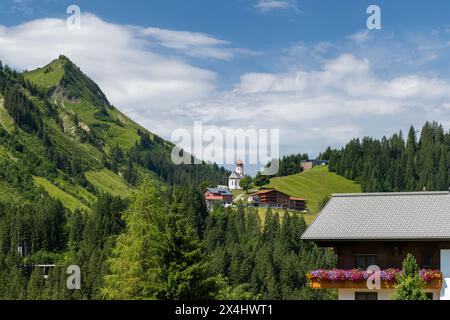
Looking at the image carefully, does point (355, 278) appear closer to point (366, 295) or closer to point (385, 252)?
point (366, 295)

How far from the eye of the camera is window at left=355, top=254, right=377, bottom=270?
36.6m

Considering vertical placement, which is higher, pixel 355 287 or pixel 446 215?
pixel 446 215

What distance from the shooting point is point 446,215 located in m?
35.9

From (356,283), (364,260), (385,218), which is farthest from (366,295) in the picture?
(385,218)

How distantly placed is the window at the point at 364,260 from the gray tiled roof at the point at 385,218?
58.0 inches

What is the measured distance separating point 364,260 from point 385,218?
250 centimetres

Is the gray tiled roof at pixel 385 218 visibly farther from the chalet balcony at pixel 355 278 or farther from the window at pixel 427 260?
the chalet balcony at pixel 355 278

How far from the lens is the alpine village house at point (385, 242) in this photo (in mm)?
34688

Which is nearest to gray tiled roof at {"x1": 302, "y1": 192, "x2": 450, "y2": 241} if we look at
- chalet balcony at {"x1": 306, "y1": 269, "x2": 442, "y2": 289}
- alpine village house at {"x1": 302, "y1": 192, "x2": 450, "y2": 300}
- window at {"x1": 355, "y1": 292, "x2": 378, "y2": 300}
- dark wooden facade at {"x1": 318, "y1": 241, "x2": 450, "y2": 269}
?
alpine village house at {"x1": 302, "y1": 192, "x2": 450, "y2": 300}

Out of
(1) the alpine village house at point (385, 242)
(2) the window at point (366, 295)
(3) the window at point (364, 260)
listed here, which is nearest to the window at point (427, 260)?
(1) the alpine village house at point (385, 242)
